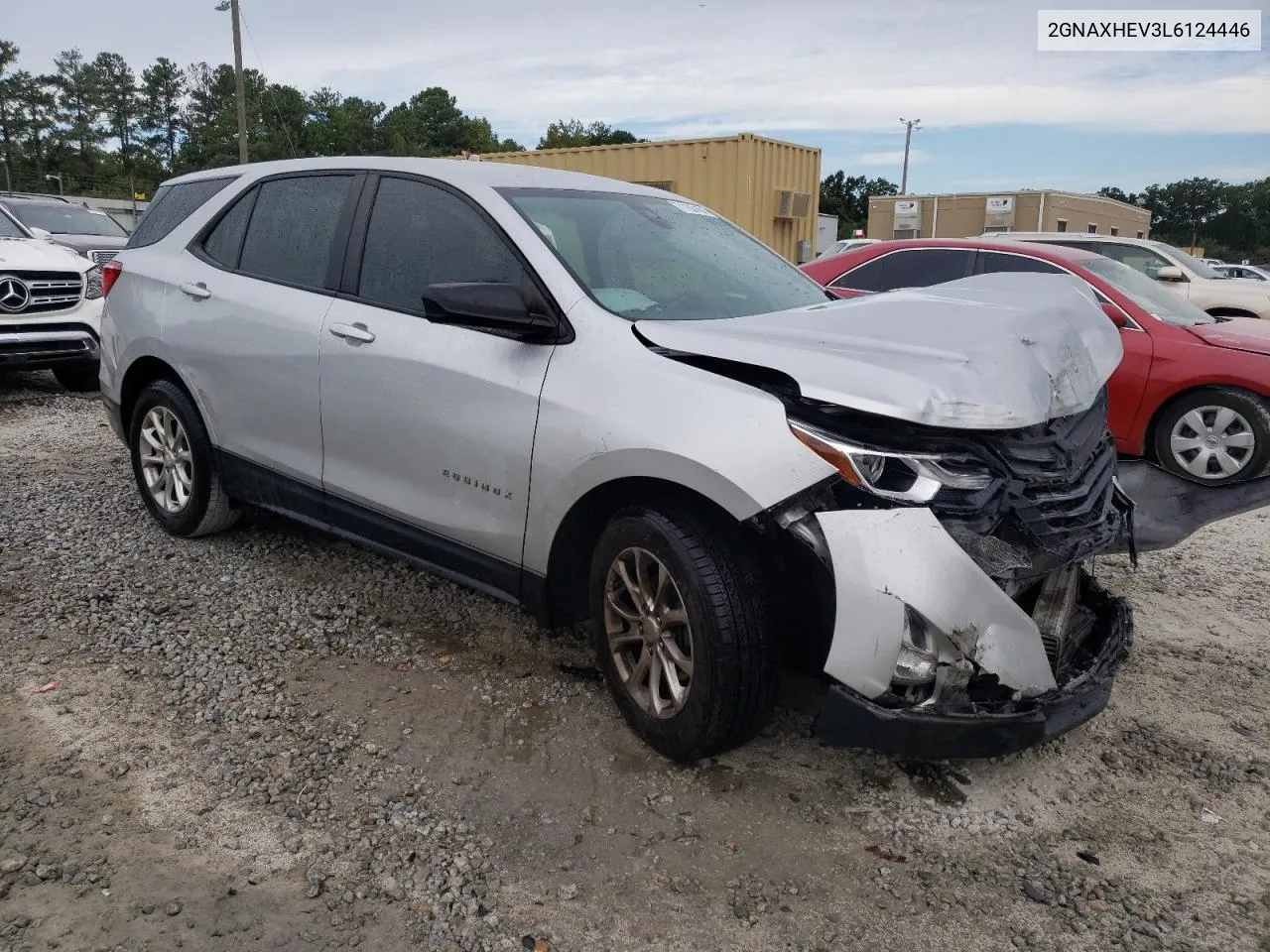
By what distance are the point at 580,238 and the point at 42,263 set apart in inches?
261

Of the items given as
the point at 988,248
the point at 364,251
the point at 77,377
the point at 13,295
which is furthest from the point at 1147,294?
the point at 77,377

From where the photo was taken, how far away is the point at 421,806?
8.94ft

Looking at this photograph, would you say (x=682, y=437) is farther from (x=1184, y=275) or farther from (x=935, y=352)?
(x=1184, y=275)

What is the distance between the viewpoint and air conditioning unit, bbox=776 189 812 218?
1523 cm

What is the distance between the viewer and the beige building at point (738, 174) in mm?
14594

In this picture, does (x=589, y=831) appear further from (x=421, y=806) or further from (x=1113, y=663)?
(x=1113, y=663)

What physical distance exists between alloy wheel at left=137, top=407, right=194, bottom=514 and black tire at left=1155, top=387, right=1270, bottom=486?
5767 mm

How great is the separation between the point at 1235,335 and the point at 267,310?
6.14m

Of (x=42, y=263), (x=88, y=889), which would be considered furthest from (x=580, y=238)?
(x=42, y=263)

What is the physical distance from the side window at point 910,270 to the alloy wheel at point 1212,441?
186 centimetres

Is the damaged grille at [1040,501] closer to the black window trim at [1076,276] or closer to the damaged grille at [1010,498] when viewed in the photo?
the damaged grille at [1010,498]

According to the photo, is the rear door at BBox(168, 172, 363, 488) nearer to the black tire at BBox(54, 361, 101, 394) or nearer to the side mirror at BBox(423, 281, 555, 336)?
the side mirror at BBox(423, 281, 555, 336)

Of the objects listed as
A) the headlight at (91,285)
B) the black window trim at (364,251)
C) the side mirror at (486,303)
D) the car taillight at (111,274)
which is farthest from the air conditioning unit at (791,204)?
the side mirror at (486,303)

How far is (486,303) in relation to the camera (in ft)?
9.58
